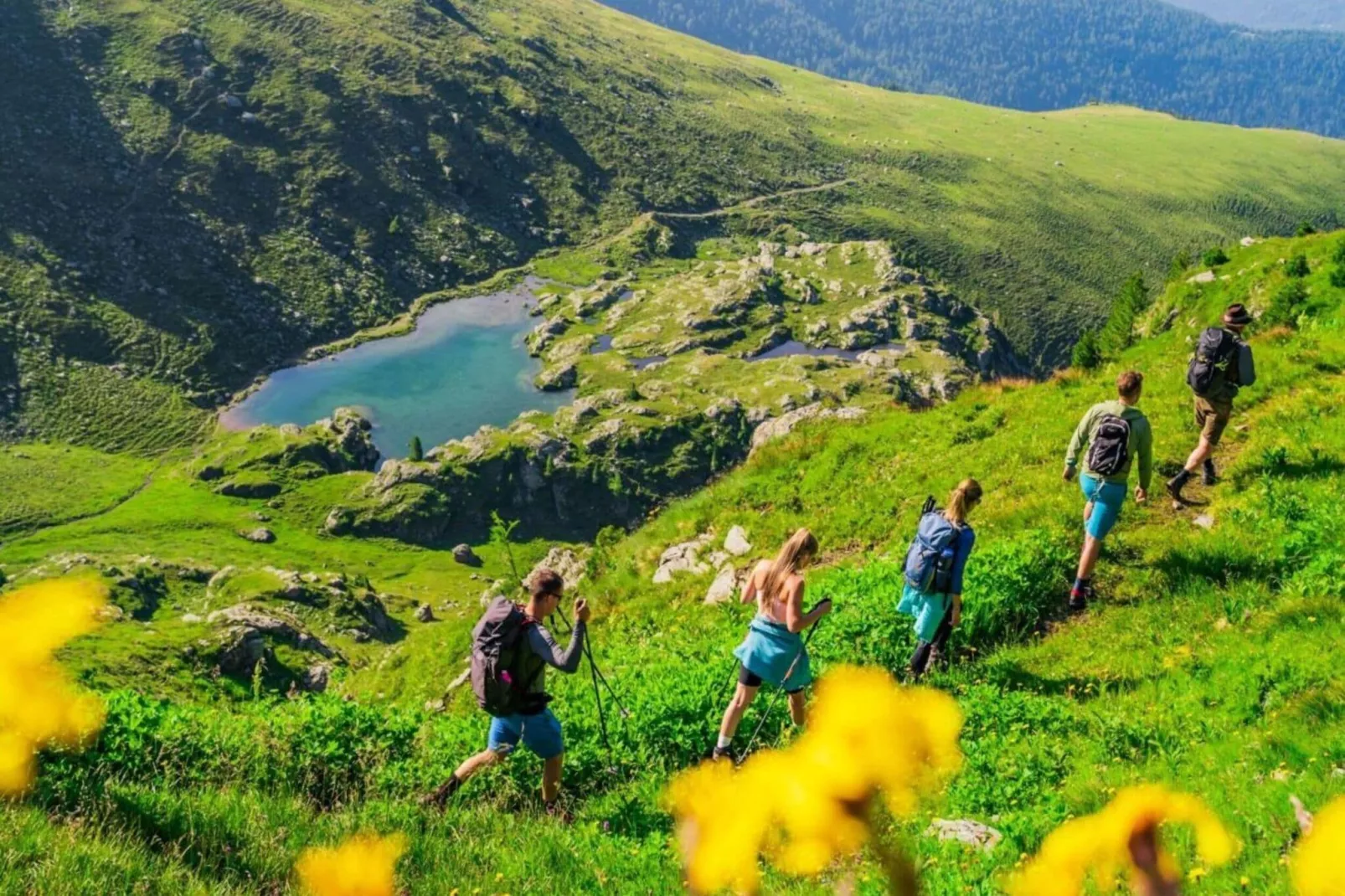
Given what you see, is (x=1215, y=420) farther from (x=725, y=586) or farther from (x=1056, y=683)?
(x=725, y=586)

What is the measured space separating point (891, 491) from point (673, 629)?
6667 millimetres

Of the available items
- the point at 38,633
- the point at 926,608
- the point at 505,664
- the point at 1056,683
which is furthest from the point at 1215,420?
the point at 38,633

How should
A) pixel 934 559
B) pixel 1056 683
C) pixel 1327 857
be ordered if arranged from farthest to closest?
1. pixel 934 559
2. pixel 1056 683
3. pixel 1327 857

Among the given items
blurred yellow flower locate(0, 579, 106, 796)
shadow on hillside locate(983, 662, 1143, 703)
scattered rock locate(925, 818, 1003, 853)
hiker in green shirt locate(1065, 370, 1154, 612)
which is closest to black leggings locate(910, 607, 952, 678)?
shadow on hillside locate(983, 662, 1143, 703)

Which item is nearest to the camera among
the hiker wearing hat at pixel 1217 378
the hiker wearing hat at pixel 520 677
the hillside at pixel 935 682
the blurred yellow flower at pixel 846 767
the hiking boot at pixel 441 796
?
the blurred yellow flower at pixel 846 767

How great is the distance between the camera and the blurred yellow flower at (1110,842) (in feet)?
6.86

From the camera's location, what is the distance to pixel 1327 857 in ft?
6.61

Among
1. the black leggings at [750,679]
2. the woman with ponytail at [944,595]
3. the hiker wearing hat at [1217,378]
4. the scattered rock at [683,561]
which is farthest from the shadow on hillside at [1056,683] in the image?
the scattered rock at [683,561]

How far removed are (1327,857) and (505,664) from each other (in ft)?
24.5

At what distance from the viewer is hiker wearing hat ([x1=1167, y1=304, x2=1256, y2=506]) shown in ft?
45.5

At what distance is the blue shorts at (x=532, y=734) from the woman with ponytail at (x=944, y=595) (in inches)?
197

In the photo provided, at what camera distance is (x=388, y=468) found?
192 metres

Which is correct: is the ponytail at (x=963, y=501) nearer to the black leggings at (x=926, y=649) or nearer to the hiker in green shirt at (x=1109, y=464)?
the black leggings at (x=926, y=649)

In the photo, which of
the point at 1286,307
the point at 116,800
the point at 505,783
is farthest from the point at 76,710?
the point at 1286,307
